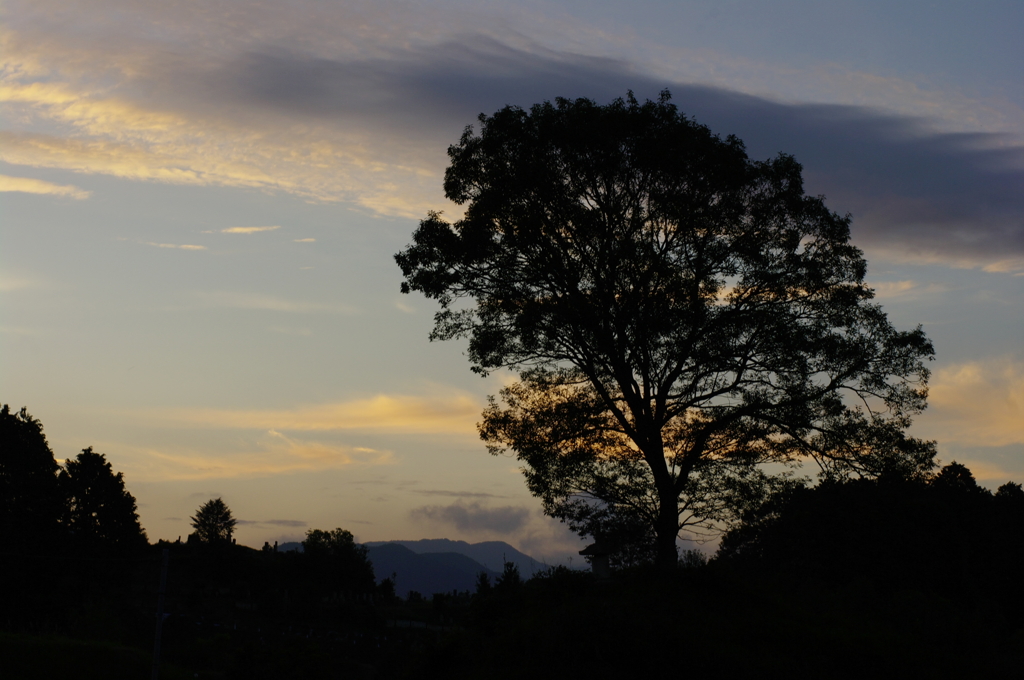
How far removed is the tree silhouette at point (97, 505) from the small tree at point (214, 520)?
64.1 m

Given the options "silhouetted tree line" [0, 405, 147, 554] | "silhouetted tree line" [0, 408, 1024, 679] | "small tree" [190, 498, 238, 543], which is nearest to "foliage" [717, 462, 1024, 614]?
"silhouetted tree line" [0, 408, 1024, 679]

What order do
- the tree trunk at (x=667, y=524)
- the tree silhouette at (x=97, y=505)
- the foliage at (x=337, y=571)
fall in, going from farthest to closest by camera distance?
the foliage at (x=337, y=571)
the tree silhouette at (x=97, y=505)
the tree trunk at (x=667, y=524)

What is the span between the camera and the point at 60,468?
66.8 meters

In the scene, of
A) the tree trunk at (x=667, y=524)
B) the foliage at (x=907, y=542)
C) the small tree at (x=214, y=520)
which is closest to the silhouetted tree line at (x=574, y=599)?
the foliage at (x=907, y=542)

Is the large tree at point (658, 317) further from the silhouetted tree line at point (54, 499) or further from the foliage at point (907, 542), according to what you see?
the silhouetted tree line at point (54, 499)

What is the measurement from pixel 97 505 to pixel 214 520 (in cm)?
7100

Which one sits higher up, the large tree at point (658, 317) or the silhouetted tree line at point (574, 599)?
the large tree at point (658, 317)

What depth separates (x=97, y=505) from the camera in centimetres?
6712

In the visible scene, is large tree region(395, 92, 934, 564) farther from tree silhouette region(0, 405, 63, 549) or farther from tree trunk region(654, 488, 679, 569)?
tree silhouette region(0, 405, 63, 549)

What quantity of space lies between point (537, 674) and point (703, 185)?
12380 millimetres

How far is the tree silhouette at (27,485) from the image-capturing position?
57844 mm

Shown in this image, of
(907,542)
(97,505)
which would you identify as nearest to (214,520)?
(97,505)

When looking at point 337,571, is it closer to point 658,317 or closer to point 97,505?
point 97,505

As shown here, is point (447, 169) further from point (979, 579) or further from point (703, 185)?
point (979, 579)
